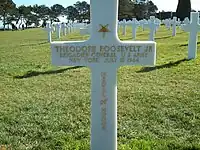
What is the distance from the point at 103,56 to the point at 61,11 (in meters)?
92.1

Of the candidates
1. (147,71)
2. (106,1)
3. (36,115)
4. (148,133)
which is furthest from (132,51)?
(147,71)

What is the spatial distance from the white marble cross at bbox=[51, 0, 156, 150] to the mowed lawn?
0.55 meters

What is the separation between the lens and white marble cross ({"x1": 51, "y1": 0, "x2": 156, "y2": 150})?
128 inches

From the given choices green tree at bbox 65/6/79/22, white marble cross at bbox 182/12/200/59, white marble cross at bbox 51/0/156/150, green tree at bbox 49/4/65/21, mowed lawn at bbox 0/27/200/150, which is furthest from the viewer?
green tree at bbox 49/4/65/21

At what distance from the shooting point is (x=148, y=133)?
4.21 meters

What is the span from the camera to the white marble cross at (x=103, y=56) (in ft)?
10.6

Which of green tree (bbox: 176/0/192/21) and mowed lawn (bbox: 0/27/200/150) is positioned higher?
green tree (bbox: 176/0/192/21)

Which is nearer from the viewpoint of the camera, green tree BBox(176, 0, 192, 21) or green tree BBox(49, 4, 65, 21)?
green tree BBox(176, 0, 192, 21)

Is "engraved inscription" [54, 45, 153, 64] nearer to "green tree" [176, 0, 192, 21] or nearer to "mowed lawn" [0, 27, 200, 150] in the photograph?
"mowed lawn" [0, 27, 200, 150]

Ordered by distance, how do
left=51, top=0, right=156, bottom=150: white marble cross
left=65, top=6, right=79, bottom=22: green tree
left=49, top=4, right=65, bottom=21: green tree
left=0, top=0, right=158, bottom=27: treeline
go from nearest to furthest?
Result: 1. left=51, top=0, right=156, bottom=150: white marble cross
2. left=0, top=0, right=158, bottom=27: treeline
3. left=65, top=6, right=79, bottom=22: green tree
4. left=49, top=4, right=65, bottom=21: green tree

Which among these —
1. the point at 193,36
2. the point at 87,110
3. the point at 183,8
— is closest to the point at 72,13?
the point at 183,8

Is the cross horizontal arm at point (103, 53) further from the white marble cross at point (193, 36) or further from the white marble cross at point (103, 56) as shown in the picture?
the white marble cross at point (193, 36)

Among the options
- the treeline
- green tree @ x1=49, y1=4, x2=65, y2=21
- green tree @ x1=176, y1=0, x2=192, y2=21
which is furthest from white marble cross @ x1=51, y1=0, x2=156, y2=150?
green tree @ x1=49, y1=4, x2=65, y2=21

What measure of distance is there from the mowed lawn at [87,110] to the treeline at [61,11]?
53.9 meters
